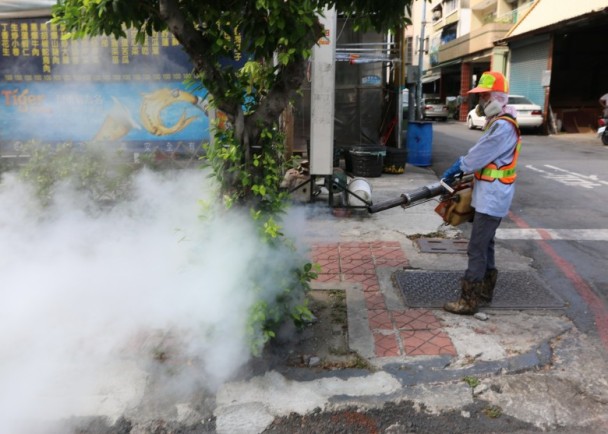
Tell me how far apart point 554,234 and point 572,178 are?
4.11m

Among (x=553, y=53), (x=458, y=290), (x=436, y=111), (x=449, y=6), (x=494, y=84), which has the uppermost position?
(x=449, y=6)

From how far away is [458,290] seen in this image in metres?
4.28

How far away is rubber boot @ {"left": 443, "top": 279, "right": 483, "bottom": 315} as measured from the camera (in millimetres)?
3775

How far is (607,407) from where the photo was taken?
2740mm

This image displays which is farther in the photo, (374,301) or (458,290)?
(458,290)

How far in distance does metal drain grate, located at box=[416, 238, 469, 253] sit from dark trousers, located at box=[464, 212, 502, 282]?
1.46m

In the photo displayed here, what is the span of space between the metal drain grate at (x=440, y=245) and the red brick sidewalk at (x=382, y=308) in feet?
0.85

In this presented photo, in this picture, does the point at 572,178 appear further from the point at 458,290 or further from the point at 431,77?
the point at 431,77

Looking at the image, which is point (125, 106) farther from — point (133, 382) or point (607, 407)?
point (607, 407)

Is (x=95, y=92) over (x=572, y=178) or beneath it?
over

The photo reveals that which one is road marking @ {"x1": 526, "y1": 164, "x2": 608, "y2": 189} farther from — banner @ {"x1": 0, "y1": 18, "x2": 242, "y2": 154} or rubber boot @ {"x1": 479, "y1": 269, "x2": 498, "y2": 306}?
banner @ {"x1": 0, "y1": 18, "x2": 242, "y2": 154}

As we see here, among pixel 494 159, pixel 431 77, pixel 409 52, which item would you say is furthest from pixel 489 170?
pixel 431 77

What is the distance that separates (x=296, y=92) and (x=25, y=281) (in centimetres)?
239

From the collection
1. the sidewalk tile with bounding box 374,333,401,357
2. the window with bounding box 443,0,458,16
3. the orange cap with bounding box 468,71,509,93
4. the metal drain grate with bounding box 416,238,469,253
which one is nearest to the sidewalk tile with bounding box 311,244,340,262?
the metal drain grate with bounding box 416,238,469,253
